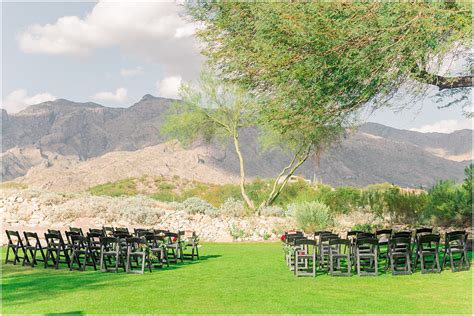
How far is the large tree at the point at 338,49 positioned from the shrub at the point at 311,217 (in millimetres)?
9158

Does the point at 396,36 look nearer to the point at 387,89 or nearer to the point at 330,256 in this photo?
the point at 387,89

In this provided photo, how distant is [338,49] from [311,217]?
473 inches

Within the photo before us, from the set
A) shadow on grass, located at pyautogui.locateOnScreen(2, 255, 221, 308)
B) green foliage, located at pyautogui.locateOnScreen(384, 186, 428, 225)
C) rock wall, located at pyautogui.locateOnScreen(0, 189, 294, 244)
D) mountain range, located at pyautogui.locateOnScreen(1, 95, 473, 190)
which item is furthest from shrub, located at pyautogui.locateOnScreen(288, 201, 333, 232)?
mountain range, located at pyautogui.locateOnScreen(1, 95, 473, 190)

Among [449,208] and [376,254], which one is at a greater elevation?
[449,208]

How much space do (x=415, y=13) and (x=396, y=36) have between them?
0.59m

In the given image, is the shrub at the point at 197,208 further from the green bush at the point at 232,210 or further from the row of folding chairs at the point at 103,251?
the row of folding chairs at the point at 103,251

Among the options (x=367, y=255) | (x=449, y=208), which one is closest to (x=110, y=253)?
(x=367, y=255)

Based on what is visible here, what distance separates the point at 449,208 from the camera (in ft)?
70.0

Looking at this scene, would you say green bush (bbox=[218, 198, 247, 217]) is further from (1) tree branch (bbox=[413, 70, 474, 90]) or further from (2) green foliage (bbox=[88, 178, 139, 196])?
(2) green foliage (bbox=[88, 178, 139, 196])

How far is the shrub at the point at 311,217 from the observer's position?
21.8 metres

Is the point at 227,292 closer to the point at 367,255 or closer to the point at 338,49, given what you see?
the point at 367,255

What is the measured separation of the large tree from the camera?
10.1 m

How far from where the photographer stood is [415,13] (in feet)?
32.8

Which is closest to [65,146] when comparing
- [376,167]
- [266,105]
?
[376,167]
